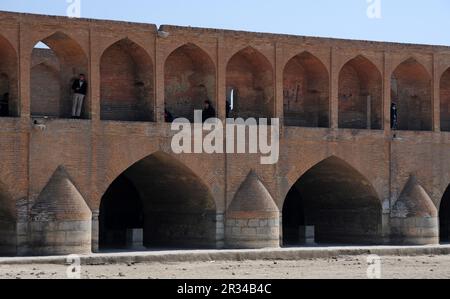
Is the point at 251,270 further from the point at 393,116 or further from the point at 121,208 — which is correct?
the point at 393,116

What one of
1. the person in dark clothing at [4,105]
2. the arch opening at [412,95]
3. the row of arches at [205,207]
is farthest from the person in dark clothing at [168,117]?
the arch opening at [412,95]

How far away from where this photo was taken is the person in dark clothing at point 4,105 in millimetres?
23969

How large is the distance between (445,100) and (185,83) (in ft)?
25.0

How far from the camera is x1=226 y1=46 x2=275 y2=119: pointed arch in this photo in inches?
1041

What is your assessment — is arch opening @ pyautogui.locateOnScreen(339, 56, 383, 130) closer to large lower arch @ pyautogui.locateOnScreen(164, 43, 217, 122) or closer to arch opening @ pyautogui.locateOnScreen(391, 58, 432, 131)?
arch opening @ pyautogui.locateOnScreen(391, 58, 432, 131)

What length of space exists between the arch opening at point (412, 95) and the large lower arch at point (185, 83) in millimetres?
5557

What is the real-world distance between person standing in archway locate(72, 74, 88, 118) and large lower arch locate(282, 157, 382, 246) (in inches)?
251

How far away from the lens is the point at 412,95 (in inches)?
1139

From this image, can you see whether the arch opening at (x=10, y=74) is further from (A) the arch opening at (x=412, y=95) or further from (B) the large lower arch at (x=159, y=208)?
(A) the arch opening at (x=412, y=95)

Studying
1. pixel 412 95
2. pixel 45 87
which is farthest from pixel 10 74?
pixel 412 95

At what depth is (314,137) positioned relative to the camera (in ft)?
86.6

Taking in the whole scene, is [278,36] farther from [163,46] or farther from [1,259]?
[1,259]

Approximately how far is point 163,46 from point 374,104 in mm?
6183

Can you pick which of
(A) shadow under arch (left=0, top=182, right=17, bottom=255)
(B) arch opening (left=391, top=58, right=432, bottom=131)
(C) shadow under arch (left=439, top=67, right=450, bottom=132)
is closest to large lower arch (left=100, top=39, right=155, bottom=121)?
(A) shadow under arch (left=0, top=182, right=17, bottom=255)
